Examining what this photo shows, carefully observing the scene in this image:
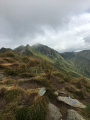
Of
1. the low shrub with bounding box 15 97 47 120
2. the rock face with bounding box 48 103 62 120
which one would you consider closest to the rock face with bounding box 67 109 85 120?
the rock face with bounding box 48 103 62 120

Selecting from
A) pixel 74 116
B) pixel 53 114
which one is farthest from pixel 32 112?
pixel 74 116

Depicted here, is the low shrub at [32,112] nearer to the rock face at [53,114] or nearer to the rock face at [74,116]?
the rock face at [53,114]

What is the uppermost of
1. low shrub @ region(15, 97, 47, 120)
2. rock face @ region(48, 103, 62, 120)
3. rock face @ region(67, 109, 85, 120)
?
low shrub @ region(15, 97, 47, 120)

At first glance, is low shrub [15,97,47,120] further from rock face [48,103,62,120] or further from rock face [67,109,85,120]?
rock face [67,109,85,120]

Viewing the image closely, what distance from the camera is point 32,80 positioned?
754 cm

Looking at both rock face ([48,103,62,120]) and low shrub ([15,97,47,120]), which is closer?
low shrub ([15,97,47,120])

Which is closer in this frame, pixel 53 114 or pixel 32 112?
pixel 32 112

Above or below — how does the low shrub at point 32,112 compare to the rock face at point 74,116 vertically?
above

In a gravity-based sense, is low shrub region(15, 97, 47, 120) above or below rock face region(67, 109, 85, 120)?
above

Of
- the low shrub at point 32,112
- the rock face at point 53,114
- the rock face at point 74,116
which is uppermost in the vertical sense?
the low shrub at point 32,112

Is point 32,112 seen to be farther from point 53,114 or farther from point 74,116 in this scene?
point 74,116

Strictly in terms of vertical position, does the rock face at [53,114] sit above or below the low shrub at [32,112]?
below

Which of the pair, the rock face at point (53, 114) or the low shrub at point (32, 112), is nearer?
the low shrub at point (32, 112)

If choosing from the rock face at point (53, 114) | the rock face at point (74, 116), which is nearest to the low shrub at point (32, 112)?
the rock face at point (53, 114)
